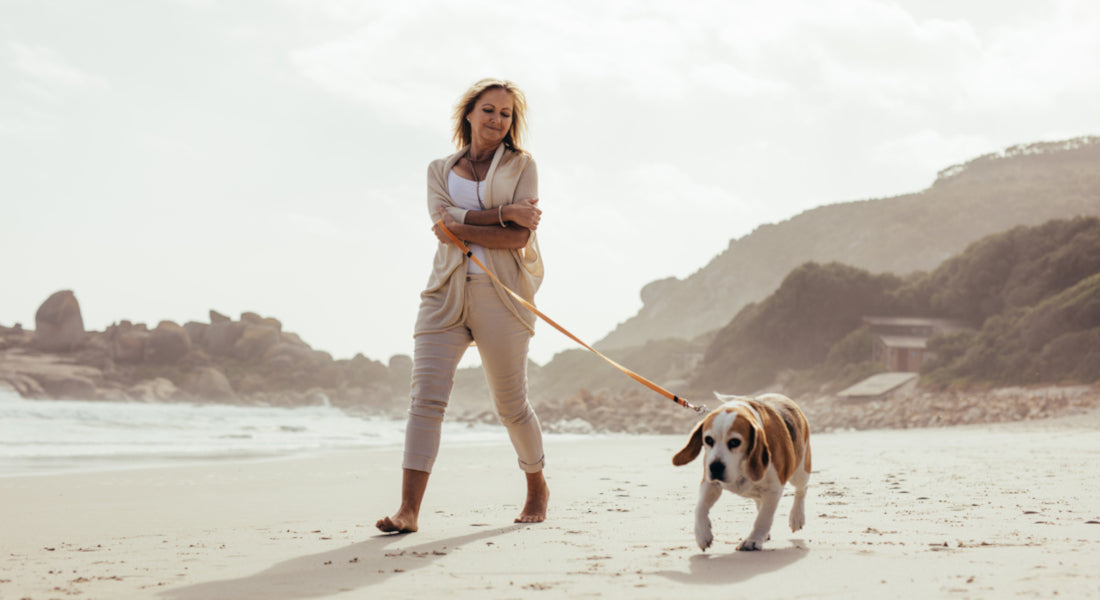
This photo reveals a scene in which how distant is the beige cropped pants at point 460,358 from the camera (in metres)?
3.74

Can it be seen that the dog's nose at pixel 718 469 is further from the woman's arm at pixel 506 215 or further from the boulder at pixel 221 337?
the boulder at pixel 221 337

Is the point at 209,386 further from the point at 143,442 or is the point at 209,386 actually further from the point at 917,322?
the point at 143,442

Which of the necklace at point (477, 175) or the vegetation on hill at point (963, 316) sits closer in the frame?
the necklace at point (477, 175)

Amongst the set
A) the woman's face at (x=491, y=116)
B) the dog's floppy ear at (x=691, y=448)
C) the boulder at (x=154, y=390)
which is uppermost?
the woman's face at (x=491, y=116)

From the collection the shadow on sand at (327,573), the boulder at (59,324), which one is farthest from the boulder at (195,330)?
the shadow on sand at (327,573)

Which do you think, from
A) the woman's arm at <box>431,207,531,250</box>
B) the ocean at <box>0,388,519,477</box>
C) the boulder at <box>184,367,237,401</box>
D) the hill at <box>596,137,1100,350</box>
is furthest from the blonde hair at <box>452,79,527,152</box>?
the hill at <box>596,137,1100,350</box>

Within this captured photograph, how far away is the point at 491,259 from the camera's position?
3887 millimetres

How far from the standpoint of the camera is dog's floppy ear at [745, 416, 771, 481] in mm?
2971

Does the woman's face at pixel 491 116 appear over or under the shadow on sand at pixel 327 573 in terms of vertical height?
over

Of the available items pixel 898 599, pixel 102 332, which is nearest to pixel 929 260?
pixel 102 332

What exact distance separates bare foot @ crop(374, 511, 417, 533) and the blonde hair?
1741 mm

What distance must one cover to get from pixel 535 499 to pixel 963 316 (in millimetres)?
35164

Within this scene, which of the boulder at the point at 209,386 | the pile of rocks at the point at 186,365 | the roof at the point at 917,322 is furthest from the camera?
the boulder at the point at 209,386

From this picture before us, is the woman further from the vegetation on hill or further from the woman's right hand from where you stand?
the vegetation on hill
